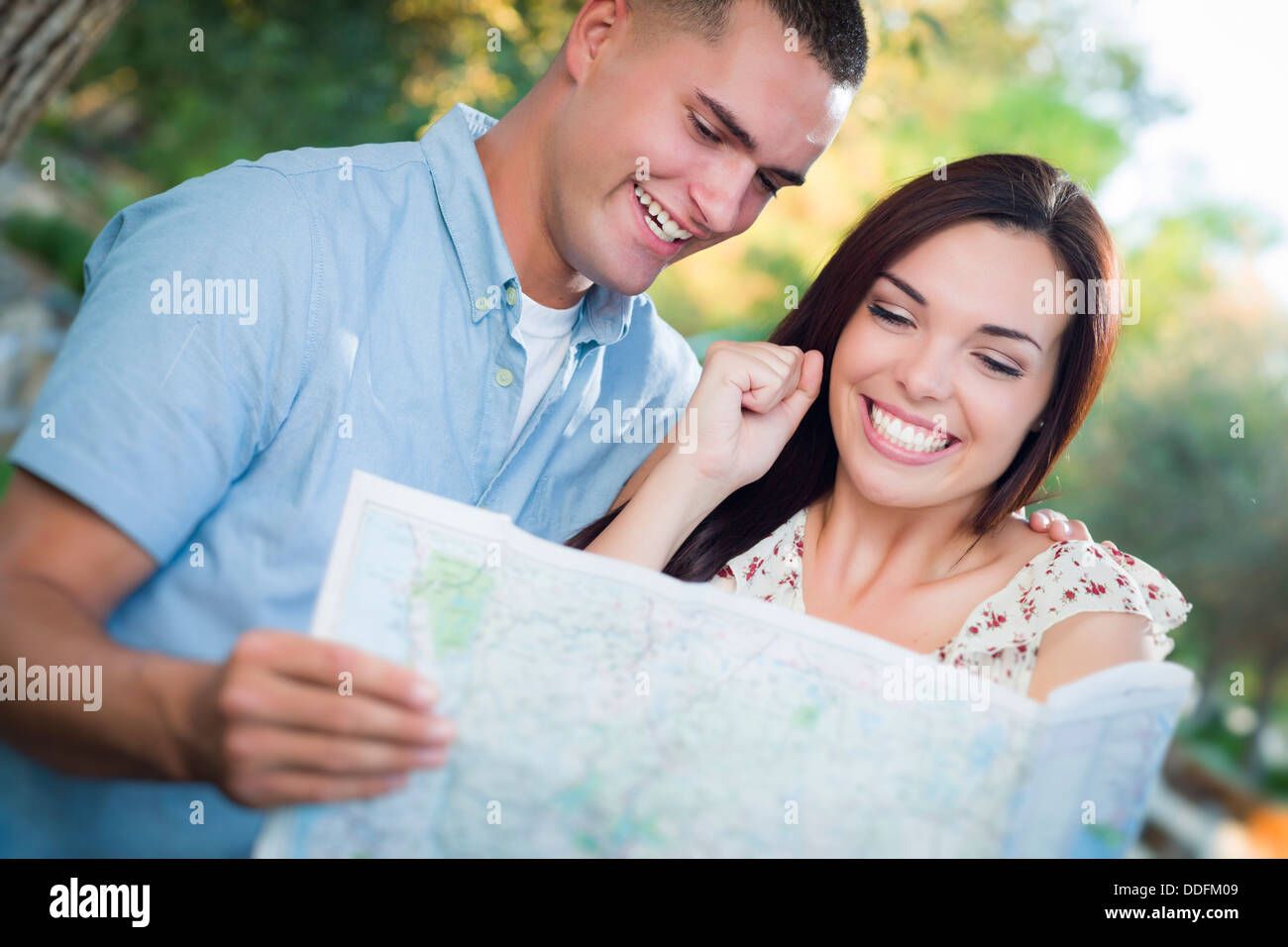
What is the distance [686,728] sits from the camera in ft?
4.42

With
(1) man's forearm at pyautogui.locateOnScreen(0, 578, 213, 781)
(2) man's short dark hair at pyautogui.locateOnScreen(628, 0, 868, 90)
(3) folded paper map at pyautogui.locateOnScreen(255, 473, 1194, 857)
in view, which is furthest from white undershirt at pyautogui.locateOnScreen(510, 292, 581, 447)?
(1) man's forearm at pyautogui.locateOnScreen(0, 578, 213, 781)

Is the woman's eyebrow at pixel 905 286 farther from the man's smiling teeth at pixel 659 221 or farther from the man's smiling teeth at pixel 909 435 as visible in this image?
the man's smiling teeth at pixel 659 221

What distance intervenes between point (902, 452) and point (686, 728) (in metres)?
0.90

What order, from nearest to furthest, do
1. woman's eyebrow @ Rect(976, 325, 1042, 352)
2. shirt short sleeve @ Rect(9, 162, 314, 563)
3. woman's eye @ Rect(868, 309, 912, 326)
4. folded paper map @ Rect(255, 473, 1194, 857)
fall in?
folded paper map @ Rect(255, 473, 1194, 857) → shirt short sleeve @ Rect(9, 162, 314, 563) → woman's eyebrow @ Rect(976, 325, 1042, 352) → woman's eye @ Rect(868, 309, 912, 326)

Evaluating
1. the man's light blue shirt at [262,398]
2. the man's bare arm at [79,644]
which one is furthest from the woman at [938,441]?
the man's bare arm at [79,644]

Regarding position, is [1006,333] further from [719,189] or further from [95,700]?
[95,700]

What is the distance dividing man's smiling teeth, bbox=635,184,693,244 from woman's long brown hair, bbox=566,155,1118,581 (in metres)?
0.34

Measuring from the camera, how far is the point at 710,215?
2.05m

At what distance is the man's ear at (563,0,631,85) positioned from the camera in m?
2.17

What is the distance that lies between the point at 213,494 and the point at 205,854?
1.88ft

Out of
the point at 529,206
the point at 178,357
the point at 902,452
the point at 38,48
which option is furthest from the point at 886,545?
the point at 38,48

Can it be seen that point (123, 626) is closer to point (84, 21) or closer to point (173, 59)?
point (84, 21)

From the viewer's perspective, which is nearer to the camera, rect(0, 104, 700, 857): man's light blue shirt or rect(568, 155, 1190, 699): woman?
rect(0, 104, 700, 857): man's light blue shirt

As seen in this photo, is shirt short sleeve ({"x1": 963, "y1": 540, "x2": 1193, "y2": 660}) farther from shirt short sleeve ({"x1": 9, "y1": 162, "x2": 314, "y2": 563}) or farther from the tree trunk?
the tree trunk
